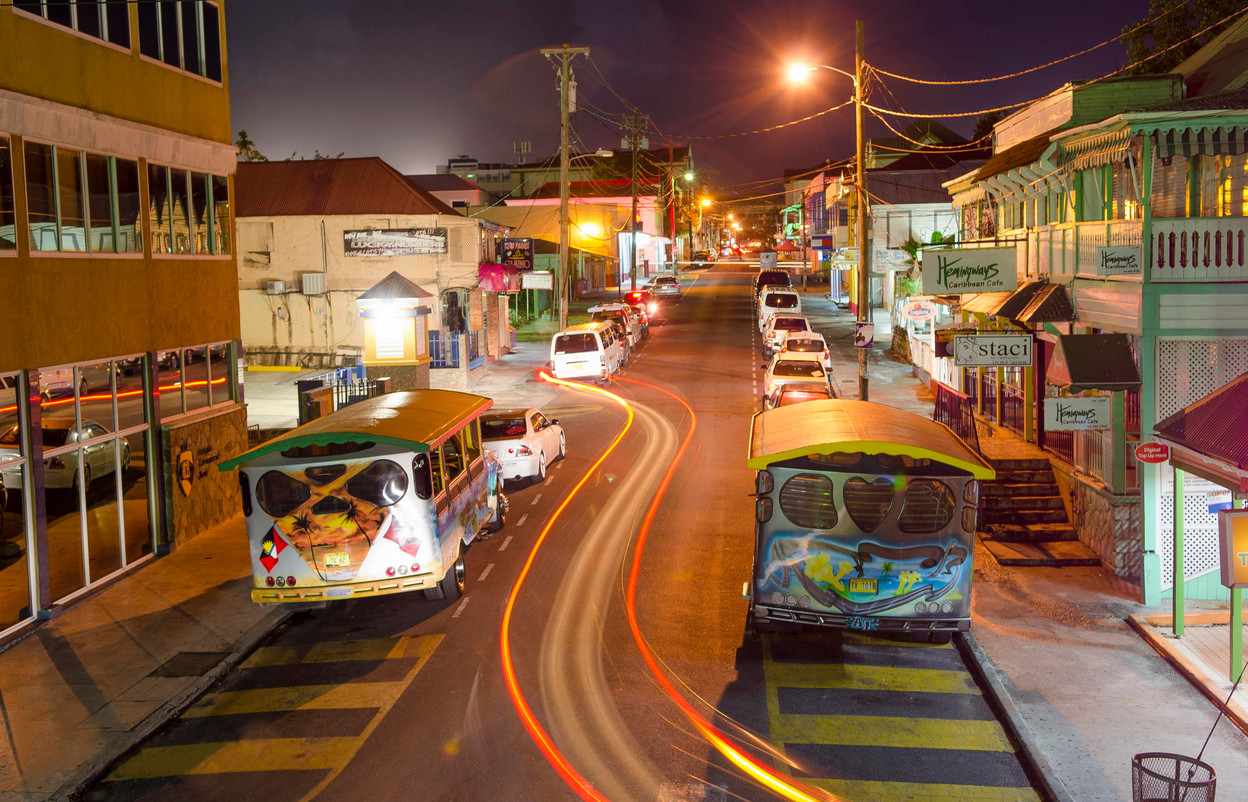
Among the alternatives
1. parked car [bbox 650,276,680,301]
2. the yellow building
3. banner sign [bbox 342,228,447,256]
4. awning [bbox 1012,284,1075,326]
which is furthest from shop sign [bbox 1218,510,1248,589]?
parked car [bbox 650,276,680,301]

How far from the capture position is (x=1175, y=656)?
471 inches

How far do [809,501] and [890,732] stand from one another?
2.73 metres

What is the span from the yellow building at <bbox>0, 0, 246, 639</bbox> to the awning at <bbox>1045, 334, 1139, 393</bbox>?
12975mm

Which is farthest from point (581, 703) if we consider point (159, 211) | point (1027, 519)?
point (159, 211)

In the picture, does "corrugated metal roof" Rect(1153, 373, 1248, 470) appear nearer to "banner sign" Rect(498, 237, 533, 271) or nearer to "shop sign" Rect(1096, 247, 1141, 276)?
"shop sign" Rect(1096, 247, 1141, 276)

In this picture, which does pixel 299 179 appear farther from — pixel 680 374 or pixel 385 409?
pixel 385 409

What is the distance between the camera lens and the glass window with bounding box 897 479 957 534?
38.7 ft

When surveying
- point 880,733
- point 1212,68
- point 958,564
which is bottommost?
point 880,733

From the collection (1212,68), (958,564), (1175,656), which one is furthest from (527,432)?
(1212,68)

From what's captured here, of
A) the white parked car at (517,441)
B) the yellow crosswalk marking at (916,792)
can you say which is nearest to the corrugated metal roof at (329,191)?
the white parked car at (517,441)

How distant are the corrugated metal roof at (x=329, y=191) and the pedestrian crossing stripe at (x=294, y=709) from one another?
84.7 ft

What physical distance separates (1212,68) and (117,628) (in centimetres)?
2014

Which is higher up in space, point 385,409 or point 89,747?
point 385,409

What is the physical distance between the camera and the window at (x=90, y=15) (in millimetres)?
13789
